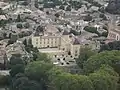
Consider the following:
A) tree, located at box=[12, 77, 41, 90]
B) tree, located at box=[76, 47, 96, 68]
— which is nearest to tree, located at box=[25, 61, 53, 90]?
tree, located at box=[12, 77, 41, 90]

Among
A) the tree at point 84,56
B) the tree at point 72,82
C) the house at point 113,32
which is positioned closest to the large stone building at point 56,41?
the tree at point 84,56

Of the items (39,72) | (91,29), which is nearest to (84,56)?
(39,72)

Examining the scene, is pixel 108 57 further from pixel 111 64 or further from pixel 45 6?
pixel 45 6

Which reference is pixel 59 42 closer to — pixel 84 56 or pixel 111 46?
pixel 111 46

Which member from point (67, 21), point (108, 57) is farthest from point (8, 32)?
point (108, 57)

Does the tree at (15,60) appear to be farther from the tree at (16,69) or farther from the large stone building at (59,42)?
the large stone building at (59,42)

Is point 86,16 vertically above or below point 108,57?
below

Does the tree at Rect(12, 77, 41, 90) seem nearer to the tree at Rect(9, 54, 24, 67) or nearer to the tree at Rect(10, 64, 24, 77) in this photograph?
the tree at Rect(10, 64, 24, 77)

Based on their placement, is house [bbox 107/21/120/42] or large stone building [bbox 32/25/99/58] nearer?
large stone building [bbox 32/25/99/58]
